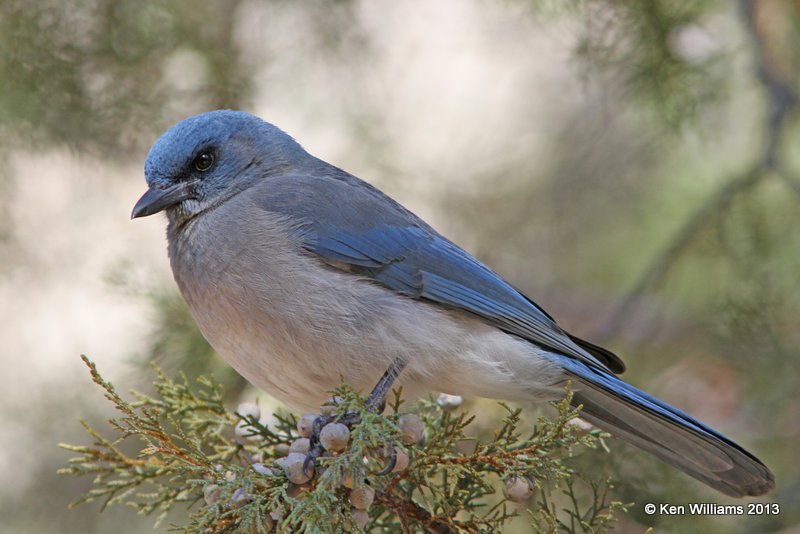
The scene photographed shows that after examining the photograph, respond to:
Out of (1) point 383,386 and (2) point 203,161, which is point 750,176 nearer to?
(1) point 383,386

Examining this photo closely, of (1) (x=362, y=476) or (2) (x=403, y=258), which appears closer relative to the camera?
(1) (x=362, y=476)

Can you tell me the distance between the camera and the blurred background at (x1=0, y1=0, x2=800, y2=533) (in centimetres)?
433

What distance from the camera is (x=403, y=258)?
3482 millimetres

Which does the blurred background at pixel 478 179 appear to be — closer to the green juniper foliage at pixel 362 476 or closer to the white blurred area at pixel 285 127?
the white blurred area at pixel 285 127

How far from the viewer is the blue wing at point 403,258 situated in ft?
11.1

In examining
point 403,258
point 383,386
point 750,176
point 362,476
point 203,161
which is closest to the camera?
point 362,476

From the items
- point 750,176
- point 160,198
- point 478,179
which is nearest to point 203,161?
point 160,198

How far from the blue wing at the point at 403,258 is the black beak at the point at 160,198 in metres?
0.31

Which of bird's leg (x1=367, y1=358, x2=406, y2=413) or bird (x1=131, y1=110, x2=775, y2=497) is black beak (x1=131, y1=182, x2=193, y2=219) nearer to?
bird (x1=131, y1=110, x2=775, y2=497)

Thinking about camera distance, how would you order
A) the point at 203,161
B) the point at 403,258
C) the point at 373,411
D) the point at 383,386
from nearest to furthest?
the point at 373,411, the point at 383,386, the point at 403,258, the point at 203,161

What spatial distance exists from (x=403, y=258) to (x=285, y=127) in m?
2.18

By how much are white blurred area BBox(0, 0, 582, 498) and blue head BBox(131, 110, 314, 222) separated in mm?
935

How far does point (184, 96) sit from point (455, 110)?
6.50 ft

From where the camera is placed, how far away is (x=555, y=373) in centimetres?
337
